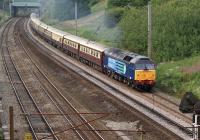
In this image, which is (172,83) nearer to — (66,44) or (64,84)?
(64,84)

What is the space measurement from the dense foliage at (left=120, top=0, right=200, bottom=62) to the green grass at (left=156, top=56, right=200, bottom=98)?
2.28 m

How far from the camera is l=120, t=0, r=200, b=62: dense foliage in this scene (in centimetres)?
4722

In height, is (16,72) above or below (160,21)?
below

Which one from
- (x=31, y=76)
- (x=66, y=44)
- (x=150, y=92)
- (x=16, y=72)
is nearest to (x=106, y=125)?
(x=150, y=92)

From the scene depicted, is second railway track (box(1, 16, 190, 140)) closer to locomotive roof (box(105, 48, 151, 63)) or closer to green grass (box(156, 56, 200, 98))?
locomotive roof (box(105, 48, 151, 63))

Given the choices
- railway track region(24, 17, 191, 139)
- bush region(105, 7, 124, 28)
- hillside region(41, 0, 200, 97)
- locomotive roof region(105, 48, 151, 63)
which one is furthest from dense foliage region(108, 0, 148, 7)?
locomotive roof region(105, 48, 151, 63)

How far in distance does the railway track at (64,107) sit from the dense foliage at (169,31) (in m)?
10.9

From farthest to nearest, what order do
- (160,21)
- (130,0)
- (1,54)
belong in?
(130,0) → (1,54) → (160,21)

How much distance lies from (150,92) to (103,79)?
270 inches

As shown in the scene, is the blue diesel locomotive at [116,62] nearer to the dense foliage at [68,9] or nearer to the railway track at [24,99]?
the railway track at [24,99]

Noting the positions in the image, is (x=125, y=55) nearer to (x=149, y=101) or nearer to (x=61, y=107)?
(x=149, y=101)

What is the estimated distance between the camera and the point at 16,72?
51.1m

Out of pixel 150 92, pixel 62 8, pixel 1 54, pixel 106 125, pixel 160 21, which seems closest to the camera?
pixel 106 125

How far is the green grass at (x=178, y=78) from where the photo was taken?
37.9 metres
